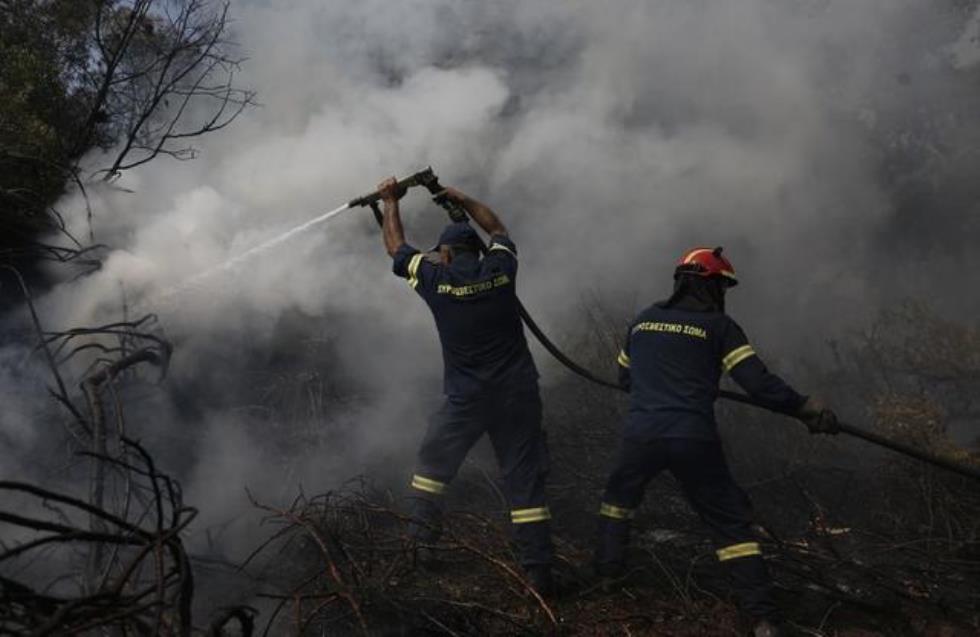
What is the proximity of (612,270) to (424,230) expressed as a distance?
1.90m

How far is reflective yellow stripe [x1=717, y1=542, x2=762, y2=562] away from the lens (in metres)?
3.38

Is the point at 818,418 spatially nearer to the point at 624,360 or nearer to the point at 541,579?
the point at 624,360

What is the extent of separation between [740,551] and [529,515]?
977mm

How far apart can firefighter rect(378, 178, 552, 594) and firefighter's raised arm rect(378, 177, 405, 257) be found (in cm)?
11

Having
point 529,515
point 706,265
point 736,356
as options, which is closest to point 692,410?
point 736,356

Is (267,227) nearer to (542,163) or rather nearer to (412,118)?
(412,118)

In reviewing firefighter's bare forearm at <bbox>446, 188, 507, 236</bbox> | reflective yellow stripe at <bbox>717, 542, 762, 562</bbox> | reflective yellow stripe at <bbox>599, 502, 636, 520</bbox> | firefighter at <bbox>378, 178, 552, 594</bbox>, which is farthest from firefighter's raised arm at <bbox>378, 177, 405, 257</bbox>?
reflective yellow stripe at <bbox>717, 542, 762, 562</bbox>

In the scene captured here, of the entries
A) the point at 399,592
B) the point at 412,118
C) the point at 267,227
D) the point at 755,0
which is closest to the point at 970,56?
the point at 755,0

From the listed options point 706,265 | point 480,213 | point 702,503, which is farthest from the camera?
point 480,213

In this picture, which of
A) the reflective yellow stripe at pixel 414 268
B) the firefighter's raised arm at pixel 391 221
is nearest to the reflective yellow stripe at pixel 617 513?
the reflective yellow stripe at pixel 414 268

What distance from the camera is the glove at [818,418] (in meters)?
3.71

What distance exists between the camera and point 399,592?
3.57 m

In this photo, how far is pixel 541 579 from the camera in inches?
141

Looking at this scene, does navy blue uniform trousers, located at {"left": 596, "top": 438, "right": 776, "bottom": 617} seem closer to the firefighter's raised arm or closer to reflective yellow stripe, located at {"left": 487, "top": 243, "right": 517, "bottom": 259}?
reflective yellow stripe, located at {"left": 487, "top": 243, "right": 517, "bottom": 259}
